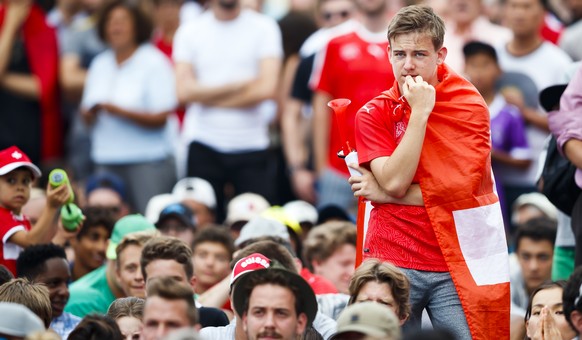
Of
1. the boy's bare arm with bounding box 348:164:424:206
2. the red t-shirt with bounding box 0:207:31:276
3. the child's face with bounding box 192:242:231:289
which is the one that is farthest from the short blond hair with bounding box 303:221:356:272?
the boy's bare arm with bounding box 348:164:424:206

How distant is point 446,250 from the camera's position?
25.7 feet

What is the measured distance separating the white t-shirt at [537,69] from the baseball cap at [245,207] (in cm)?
251

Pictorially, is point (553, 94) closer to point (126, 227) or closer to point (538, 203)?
point (538, 203)

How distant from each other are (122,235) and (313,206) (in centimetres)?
340

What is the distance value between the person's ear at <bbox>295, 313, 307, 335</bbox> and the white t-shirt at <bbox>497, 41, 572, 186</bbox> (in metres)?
5.92

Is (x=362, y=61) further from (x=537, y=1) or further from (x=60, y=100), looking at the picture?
(x=60, y=100)

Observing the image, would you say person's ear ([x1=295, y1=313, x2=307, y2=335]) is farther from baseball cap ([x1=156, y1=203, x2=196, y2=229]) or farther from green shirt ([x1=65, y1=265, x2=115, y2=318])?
baseball cap ([x1=156, y1=203, x2=196, y2=229])

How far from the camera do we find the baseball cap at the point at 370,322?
6691mm

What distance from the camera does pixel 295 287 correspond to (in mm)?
7867

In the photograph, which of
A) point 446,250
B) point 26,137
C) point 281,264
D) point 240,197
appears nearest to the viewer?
point 446,250

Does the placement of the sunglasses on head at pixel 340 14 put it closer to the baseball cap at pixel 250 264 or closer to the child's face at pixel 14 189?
the child's face at pixel 14 189

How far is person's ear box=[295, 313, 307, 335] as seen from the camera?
7.80 meters

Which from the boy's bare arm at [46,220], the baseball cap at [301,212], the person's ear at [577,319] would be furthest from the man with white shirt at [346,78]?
the person's ear at [577,319]

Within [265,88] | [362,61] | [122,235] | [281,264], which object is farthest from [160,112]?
[281,264]
